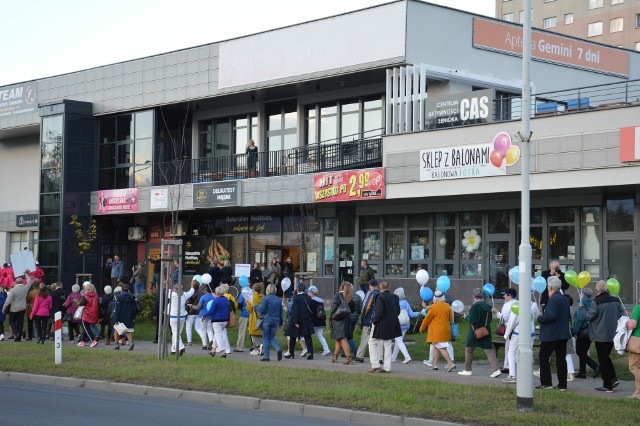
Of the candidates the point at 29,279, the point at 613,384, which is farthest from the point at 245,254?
the point at 613,384

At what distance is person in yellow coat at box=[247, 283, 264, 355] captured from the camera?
22.8m

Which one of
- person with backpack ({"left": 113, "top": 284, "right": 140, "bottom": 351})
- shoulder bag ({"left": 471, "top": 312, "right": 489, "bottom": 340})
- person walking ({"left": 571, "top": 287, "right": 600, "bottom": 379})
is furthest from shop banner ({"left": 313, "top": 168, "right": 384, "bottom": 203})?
person walking ({"left": 571, "top": 287, "right": 600, "bottom": 379})

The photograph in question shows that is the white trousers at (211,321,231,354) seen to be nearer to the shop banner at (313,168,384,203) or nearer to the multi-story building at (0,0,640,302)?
the multi-story building at (0,0,640,302)

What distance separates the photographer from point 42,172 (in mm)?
44969

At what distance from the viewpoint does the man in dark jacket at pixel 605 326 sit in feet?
51.8

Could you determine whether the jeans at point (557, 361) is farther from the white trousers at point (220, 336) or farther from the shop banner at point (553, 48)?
the shop banner at point (553, 48)

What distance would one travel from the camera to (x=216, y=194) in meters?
38.7

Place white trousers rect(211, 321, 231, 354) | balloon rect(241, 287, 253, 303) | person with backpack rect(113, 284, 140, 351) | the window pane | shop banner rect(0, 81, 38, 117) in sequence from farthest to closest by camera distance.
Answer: shop banner rect(0, 81, 38, 117)
the window pane
person with backpack rect(113, 284, 140, 351)
balloon rect(241, 287, 253, 303)
white trousers rect(211, 321, 231, 354)

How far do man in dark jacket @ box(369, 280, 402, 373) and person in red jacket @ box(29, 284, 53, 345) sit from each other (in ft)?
39.9

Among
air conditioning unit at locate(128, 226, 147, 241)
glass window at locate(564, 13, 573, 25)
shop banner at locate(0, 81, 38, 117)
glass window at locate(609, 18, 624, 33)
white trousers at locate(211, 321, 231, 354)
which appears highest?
glass window at locate(564, 13, 573, 25)

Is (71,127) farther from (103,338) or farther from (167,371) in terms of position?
(167,371)

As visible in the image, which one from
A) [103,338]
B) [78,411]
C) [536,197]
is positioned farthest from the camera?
[536,197]

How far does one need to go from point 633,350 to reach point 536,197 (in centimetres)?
1642

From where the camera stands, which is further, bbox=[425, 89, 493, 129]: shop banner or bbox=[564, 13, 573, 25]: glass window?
bbox=[564, 13, 573, 25]: glass window
